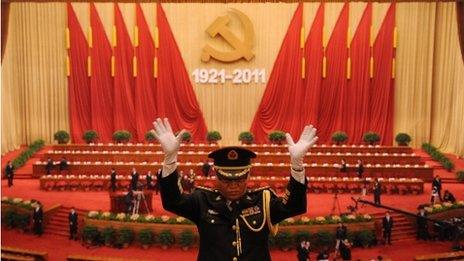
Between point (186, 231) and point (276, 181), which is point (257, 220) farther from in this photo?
point (276, 181)

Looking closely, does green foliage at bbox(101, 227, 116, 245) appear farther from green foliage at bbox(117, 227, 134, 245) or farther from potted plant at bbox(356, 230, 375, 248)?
potted plant at bbox(356, 230, 375, 248)

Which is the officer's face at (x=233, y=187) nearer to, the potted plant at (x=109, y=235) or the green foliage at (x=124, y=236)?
the green foliage at (x=124, y=236)

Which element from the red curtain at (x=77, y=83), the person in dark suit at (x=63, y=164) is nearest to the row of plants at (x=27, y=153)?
the red curtain at (x=77, y=83)

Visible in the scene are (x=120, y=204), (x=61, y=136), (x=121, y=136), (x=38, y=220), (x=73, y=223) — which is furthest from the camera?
(x=61, y=136)

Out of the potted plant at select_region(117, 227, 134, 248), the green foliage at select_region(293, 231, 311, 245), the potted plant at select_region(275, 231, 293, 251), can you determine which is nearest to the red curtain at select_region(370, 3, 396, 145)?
the green foliage at select_region(293, 231, 311, 245)

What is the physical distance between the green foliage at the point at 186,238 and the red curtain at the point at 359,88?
1059 centimetres

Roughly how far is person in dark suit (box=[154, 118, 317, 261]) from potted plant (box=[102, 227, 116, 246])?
33.1 ft

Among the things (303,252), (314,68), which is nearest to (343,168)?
(314,68)

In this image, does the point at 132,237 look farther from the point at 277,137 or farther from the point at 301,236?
the point at 277,137

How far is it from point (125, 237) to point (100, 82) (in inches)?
404

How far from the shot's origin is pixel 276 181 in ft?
55.6

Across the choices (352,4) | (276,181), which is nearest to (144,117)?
(276,181)

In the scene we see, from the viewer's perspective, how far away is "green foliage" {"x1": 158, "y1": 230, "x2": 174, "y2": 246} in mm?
12977

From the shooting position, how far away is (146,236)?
13.0 m
